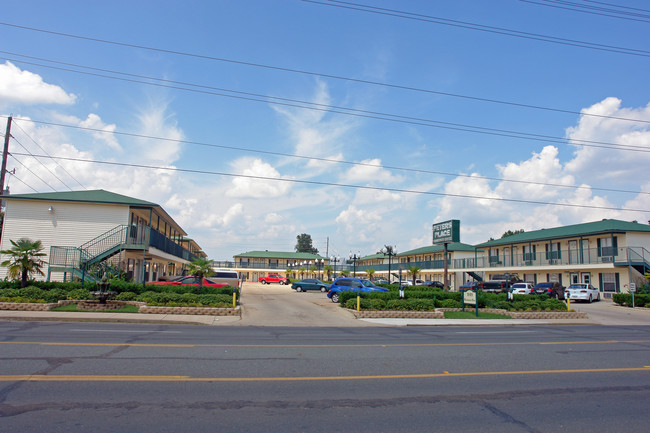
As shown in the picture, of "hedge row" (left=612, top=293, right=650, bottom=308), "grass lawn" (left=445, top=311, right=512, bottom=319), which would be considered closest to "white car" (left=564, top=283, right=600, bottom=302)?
"hedge row" (left=612, top=293, right=650, bottom=308)

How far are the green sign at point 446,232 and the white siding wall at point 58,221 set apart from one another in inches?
888

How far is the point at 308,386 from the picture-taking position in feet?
24.3

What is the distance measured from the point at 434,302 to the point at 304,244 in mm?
146000

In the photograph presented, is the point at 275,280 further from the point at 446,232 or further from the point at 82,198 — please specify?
the point at 82,198

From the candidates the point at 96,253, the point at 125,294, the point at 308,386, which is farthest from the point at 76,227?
the point at 308,386

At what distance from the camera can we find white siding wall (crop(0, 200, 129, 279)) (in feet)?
91.3

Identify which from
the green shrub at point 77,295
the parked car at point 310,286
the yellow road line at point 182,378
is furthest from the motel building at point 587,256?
the green shrub at point 77,295

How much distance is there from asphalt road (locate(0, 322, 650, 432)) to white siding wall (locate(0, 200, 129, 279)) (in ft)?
57.4

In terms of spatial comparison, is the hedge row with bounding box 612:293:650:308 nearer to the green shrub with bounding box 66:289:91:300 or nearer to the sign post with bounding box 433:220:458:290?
the sign post with bounding box 433:220:458:290

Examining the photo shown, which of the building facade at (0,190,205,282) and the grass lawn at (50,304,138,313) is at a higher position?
the building facade at (0,190,205,282)

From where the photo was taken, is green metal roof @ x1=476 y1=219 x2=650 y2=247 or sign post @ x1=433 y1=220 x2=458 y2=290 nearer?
sign post @ x1=433 y1=220 x2=458 y2=290

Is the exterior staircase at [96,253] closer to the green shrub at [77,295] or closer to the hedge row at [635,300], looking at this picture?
the green shrub at [77,295]

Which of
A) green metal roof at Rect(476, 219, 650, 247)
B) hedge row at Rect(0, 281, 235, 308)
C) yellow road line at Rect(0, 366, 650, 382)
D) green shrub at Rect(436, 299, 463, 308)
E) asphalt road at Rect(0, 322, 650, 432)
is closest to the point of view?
asphalt road at Rect(0, 322, 650, 432)

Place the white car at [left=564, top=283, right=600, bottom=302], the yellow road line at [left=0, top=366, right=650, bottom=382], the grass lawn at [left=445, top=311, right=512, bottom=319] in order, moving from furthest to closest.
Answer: the white car at [left=564, top=283, right=600, bottom=302], the grass lawn at [left=445, top=311, right=512, bottom=319], the yellow road line at [left=0, top=366, right=650, bottom=382]
